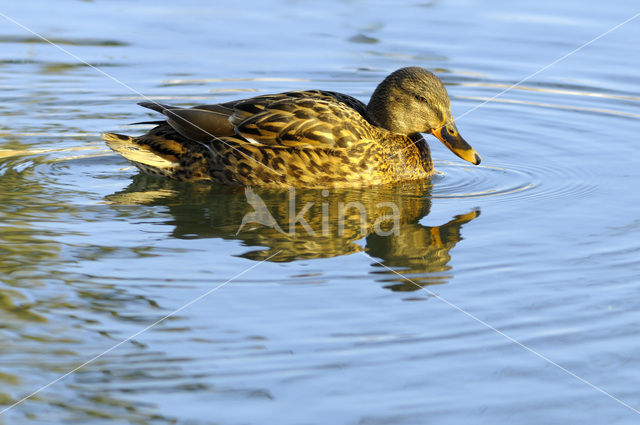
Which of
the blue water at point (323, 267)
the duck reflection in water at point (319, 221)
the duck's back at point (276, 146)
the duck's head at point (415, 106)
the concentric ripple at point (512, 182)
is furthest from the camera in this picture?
the duck's head at point (415, 106)

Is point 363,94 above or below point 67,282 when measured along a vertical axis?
above

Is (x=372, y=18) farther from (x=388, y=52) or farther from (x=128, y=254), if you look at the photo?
(x=128, y=254)

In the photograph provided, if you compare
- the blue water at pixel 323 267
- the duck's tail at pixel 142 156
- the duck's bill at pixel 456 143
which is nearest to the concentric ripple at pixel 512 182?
the blue water at pixel 323 267

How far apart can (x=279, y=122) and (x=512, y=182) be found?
Answer: 7.22 feet

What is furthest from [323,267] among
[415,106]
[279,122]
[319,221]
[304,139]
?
[415,106]

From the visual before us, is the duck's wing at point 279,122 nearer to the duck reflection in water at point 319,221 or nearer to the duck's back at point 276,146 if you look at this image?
the duck's back at point 276,146

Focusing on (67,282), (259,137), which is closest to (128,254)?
(67,282)

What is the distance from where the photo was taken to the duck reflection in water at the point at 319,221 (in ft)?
22.4

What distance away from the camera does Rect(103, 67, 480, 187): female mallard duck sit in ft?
28.1

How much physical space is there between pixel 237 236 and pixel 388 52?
21.4ft

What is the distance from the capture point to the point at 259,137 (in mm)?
8648

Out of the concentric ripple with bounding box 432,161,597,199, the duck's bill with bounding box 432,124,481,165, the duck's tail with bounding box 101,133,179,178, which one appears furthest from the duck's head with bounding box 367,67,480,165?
the duck's tail with bounding box 101,133,179,178

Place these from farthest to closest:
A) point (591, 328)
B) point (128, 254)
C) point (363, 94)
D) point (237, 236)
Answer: point (363, 94) → point (237, 236) → point (128, 254) → point (591, 328)

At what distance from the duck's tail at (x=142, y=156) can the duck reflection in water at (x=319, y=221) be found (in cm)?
11
